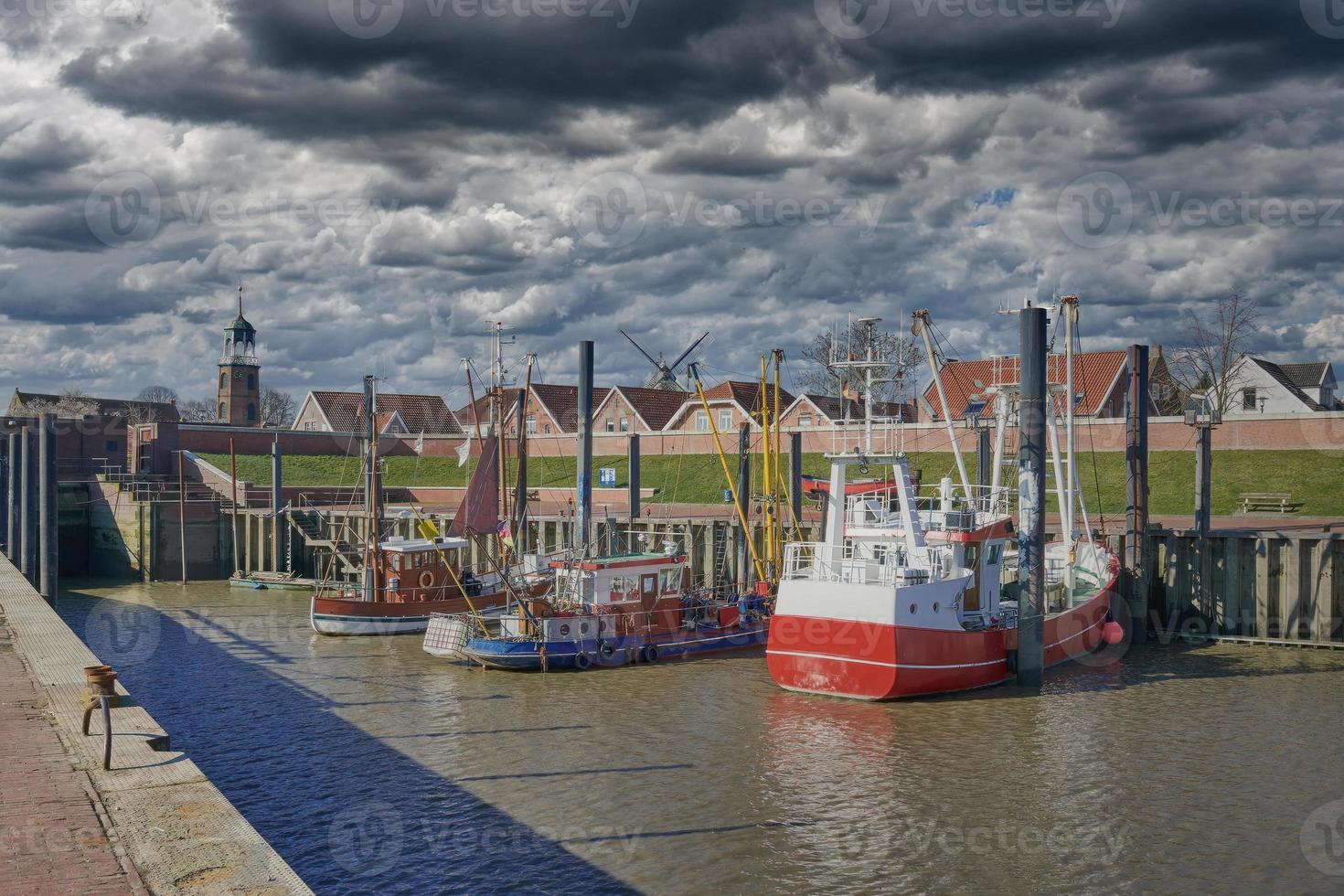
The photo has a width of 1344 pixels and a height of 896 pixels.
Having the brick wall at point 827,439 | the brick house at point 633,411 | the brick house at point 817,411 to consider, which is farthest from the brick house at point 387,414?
the brick house at point 817,411

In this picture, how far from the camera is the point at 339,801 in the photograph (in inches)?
746

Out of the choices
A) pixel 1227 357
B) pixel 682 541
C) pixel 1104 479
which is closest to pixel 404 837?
pixel 682 541

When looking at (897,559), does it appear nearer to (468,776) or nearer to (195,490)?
(468,776)

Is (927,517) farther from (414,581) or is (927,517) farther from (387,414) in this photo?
(387,414)

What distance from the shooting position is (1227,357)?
70.9m

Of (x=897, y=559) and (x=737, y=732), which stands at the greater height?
(x=897, y=559)

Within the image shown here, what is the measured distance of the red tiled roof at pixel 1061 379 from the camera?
2570 inches

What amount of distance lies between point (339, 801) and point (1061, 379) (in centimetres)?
5291

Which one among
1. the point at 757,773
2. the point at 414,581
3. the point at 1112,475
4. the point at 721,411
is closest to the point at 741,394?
the point at 721,411

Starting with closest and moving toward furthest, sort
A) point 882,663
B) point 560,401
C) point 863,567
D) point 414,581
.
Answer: point 882,663, point 863,567, point 414,581, point 560,401

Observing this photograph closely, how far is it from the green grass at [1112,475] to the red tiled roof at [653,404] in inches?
381

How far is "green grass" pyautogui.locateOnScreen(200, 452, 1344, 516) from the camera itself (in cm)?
4681

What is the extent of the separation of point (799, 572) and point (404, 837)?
42.5ft

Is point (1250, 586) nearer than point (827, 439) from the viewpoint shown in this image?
Yes
